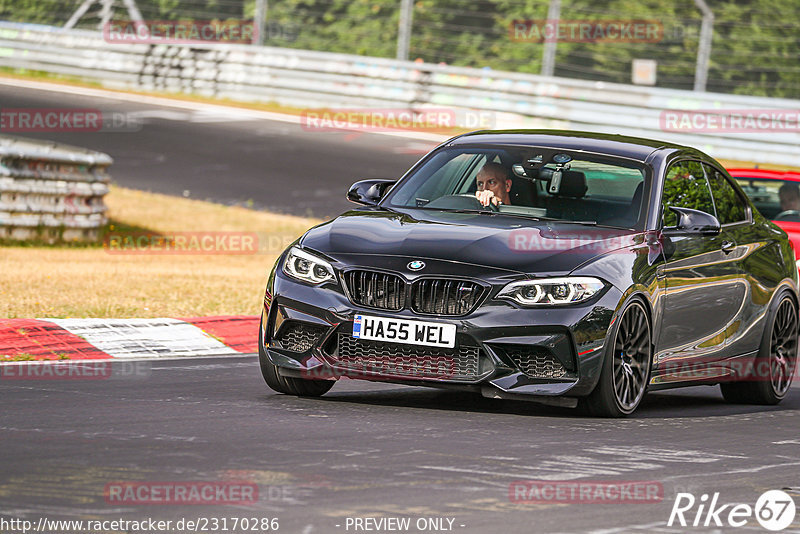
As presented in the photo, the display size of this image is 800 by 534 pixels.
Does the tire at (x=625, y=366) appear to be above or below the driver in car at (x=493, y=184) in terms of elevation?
below

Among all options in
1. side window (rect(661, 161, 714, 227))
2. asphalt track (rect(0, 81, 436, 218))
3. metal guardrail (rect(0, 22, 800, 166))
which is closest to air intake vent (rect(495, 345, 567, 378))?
side window (rect(661, 161, 714, 227))

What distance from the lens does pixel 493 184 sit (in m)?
9.01

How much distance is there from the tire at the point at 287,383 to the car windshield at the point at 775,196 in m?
6.30

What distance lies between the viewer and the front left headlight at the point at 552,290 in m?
7.68

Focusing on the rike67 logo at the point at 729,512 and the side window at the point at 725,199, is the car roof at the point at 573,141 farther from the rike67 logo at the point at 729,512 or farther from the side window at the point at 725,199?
the rike67 logo at the point at 729,512

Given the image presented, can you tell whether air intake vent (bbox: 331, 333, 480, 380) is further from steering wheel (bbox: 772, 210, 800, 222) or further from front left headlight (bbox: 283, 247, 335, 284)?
steering wheel (bbox: 772, 210, 800, 222)

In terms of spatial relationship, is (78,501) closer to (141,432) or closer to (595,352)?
(141,432)

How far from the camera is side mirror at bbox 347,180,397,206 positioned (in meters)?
9.28

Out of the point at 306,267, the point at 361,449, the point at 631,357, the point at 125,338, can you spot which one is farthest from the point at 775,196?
the point at 361,449

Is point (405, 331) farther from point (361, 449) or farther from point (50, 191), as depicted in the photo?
point (50, 191)

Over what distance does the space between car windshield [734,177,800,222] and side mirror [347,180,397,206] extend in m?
5.34

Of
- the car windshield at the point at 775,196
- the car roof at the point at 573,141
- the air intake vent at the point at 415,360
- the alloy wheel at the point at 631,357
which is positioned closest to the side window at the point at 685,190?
the car roof at the point at 573,141

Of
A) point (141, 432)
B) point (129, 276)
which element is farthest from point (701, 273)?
point (129, 276)

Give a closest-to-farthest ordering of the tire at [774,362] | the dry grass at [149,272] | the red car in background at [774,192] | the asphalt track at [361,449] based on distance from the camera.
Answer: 1. the asphalt track at [361,449]
2. the tire at [774,362]
3. the dry grass at [149,272]
4. the red car in background at [774,192]
